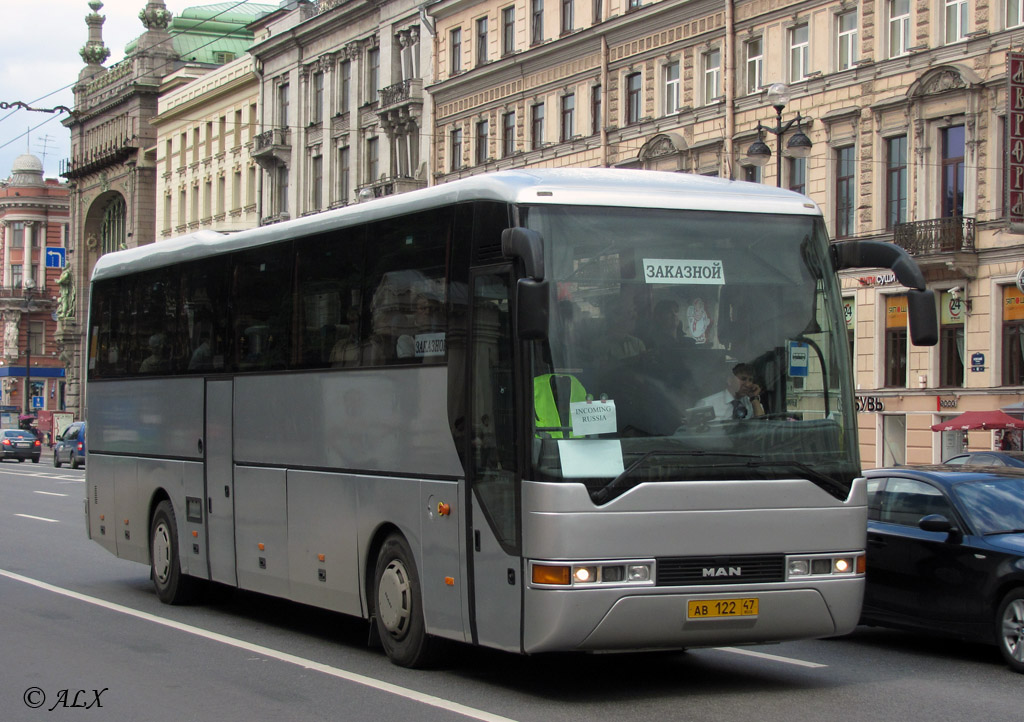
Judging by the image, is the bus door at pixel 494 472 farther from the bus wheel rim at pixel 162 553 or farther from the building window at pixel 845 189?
the building window at pixel 845 189

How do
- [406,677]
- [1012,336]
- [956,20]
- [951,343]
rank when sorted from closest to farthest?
1. [406,677]
2. [1012,336]
3. [956,20]
4. [951,343]

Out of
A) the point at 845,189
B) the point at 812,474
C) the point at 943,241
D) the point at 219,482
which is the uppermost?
the point at 845,189

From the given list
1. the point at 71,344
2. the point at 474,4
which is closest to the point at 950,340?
the point at 474,4

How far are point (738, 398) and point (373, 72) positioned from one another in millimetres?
55101

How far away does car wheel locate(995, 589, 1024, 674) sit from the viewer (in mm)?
11164

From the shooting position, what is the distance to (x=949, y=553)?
11.9m

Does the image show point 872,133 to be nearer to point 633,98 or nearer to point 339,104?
point 633,98

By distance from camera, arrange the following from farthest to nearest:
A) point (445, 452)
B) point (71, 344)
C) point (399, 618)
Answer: point (71, 344) → point (399, 618) → point (445, 452)

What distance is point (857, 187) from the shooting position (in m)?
39.3

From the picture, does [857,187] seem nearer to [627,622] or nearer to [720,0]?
[720,0]

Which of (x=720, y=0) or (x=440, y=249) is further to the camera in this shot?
(x=720, y=0)

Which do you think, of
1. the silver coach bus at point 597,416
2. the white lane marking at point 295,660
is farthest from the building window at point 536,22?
the silver coach bus at point 597,416

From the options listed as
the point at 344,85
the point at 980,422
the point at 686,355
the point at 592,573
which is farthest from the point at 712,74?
the point at 592,573

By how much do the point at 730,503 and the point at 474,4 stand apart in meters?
48.3
